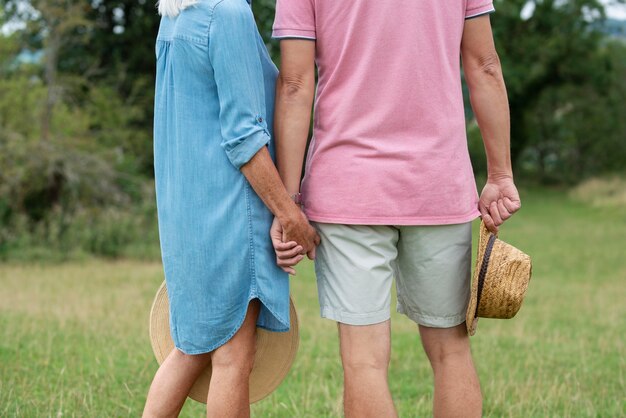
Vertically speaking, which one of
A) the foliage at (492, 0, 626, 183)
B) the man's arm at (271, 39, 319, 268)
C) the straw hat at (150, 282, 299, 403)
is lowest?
the foliage at (492, 0, 626, 183)

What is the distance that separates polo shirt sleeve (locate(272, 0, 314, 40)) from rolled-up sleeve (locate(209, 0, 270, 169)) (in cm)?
13

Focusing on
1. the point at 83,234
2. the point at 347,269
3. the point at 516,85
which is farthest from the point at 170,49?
the point at 516,85

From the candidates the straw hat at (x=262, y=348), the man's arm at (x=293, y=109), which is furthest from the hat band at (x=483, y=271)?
the straw hat at (x=262, y=348)

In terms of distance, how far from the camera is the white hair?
7.92 ft

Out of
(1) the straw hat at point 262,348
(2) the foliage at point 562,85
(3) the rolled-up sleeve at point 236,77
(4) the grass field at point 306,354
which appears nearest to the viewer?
(3) the rolled-up sleeve at point 236,77

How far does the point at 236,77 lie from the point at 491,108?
0.87 meters

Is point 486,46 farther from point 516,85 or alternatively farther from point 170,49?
point 516,85

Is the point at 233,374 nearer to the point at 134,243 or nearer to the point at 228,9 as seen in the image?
the point at 228,9

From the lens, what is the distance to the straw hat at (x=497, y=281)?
2545mm

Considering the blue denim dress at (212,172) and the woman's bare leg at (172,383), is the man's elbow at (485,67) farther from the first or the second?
the woman's bare leg at (172,383)

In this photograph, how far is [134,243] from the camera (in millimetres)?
12328

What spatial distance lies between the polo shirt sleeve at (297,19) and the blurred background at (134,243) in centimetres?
181

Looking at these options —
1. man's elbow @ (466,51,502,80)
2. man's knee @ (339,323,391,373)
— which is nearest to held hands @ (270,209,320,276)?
man's knee @ (339,323,391,373)

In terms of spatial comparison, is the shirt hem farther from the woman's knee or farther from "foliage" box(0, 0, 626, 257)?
"foliage" box(0, 0, 626, 257)
